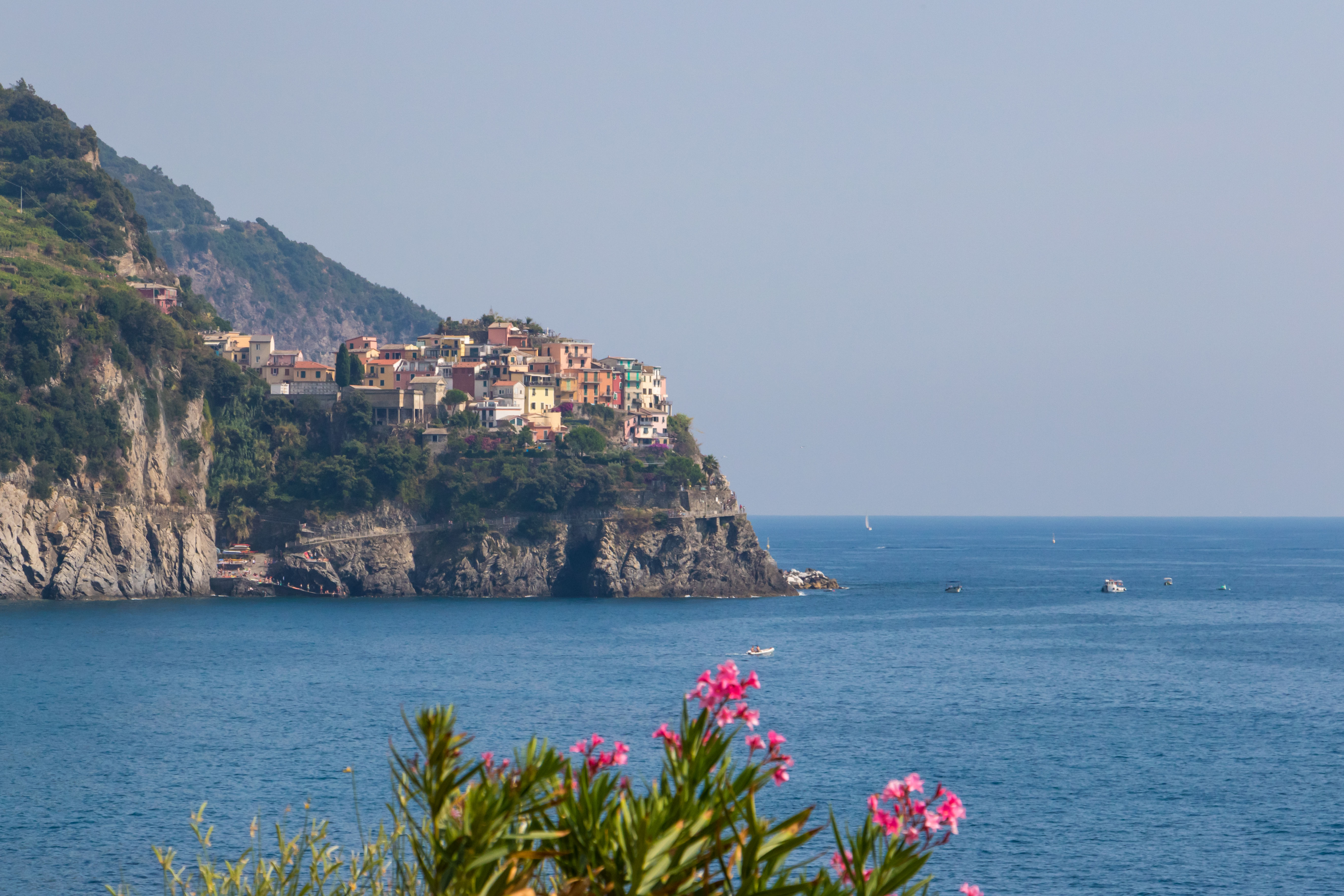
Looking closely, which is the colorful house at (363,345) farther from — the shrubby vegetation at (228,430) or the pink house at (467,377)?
the shrubby vegetation at (228,430)

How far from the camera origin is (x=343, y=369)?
10556 cm

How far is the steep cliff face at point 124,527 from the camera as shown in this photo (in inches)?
3322

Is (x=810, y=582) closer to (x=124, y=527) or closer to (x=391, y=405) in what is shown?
(x=391, y=405)

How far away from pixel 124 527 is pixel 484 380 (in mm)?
31934

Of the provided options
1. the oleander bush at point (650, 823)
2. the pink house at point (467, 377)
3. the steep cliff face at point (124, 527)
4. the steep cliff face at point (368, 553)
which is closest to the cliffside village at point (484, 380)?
the pink house at point (467, 377)

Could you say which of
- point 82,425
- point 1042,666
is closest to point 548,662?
point 1042,666

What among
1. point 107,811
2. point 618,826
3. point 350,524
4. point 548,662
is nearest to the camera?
point 618,826

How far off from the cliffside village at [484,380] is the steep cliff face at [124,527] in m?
12.4

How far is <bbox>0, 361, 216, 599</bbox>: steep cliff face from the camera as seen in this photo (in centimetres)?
8438

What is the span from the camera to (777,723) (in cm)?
5191

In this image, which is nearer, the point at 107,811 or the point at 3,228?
the point at 107,811

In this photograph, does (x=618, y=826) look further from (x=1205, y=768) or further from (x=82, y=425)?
(x=82, y=425)

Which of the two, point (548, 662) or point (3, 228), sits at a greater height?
point (3, 228)

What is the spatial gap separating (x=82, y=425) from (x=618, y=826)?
90057 mm
